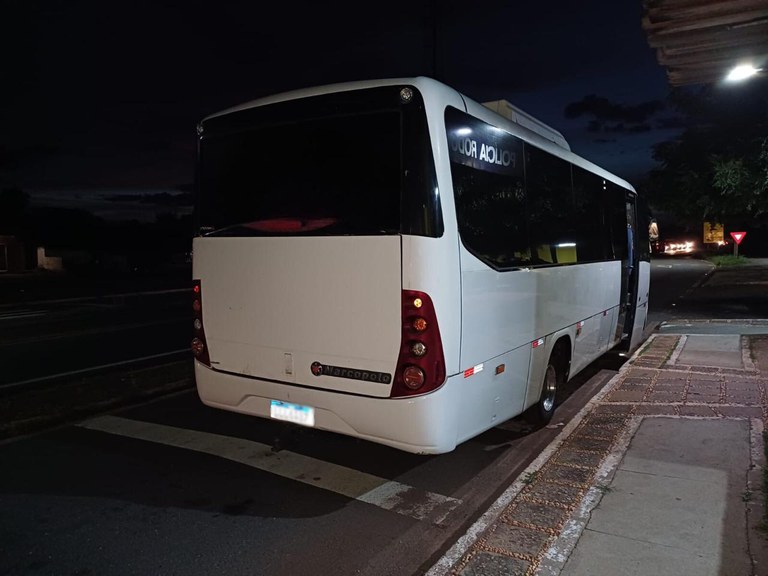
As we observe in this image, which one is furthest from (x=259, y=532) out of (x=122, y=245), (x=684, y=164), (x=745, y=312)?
(x=122, y=245)

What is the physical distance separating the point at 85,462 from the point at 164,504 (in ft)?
4.33

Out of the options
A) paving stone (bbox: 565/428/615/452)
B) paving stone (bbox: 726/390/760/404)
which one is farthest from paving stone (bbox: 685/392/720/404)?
paving stone (bbox: 565/428/615/452)

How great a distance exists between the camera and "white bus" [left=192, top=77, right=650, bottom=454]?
4.07 metres

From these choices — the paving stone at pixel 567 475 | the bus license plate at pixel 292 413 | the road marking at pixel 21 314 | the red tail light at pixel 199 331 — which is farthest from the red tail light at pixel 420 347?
the road marking at pixel 21 314

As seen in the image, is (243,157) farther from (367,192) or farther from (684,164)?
(684,164)

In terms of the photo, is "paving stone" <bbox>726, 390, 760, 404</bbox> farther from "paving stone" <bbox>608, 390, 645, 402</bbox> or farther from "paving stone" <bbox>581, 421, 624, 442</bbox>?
"paving stone" <bbox>581, 421, 624, 442</bbox>

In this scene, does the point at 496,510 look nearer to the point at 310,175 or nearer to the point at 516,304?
the point at 516,304

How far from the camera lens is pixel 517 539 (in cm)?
376

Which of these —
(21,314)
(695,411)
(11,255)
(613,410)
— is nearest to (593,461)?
(613,410)

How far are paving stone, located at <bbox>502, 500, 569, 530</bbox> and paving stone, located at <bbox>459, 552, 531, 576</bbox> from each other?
480mm

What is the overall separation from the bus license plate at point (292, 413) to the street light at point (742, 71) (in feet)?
18.0

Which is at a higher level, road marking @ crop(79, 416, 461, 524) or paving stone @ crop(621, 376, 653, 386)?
paving stone @ crop(621, 376, 653, 386)

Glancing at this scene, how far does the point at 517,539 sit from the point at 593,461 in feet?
5.09

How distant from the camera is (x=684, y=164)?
22000 millimetres
